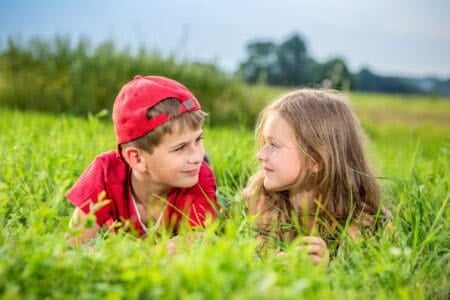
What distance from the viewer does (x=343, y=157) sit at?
10.5 ft

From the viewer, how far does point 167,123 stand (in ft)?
9.88

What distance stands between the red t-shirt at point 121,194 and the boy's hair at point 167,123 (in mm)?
331

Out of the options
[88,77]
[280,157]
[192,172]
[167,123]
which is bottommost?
[88,77]

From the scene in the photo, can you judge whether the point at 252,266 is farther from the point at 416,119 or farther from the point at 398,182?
the point at 416,119

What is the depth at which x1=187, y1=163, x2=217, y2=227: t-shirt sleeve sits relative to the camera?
3211 mm

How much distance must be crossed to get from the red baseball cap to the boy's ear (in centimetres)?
7

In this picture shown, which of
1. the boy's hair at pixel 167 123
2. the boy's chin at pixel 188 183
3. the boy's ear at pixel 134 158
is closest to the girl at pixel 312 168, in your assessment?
the boy's chin at pixel 188 183

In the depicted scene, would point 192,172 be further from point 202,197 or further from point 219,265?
point 219,265

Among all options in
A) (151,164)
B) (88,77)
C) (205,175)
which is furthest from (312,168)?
(88,77)

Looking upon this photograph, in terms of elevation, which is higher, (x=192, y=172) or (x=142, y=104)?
(x=142, y=104)

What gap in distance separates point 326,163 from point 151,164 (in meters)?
0.90

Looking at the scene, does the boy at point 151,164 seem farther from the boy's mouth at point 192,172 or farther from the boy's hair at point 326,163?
the boy's hair at point 326,163

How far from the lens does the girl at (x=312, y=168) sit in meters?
3.14

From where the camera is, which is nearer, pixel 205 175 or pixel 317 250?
pixel 317 250
